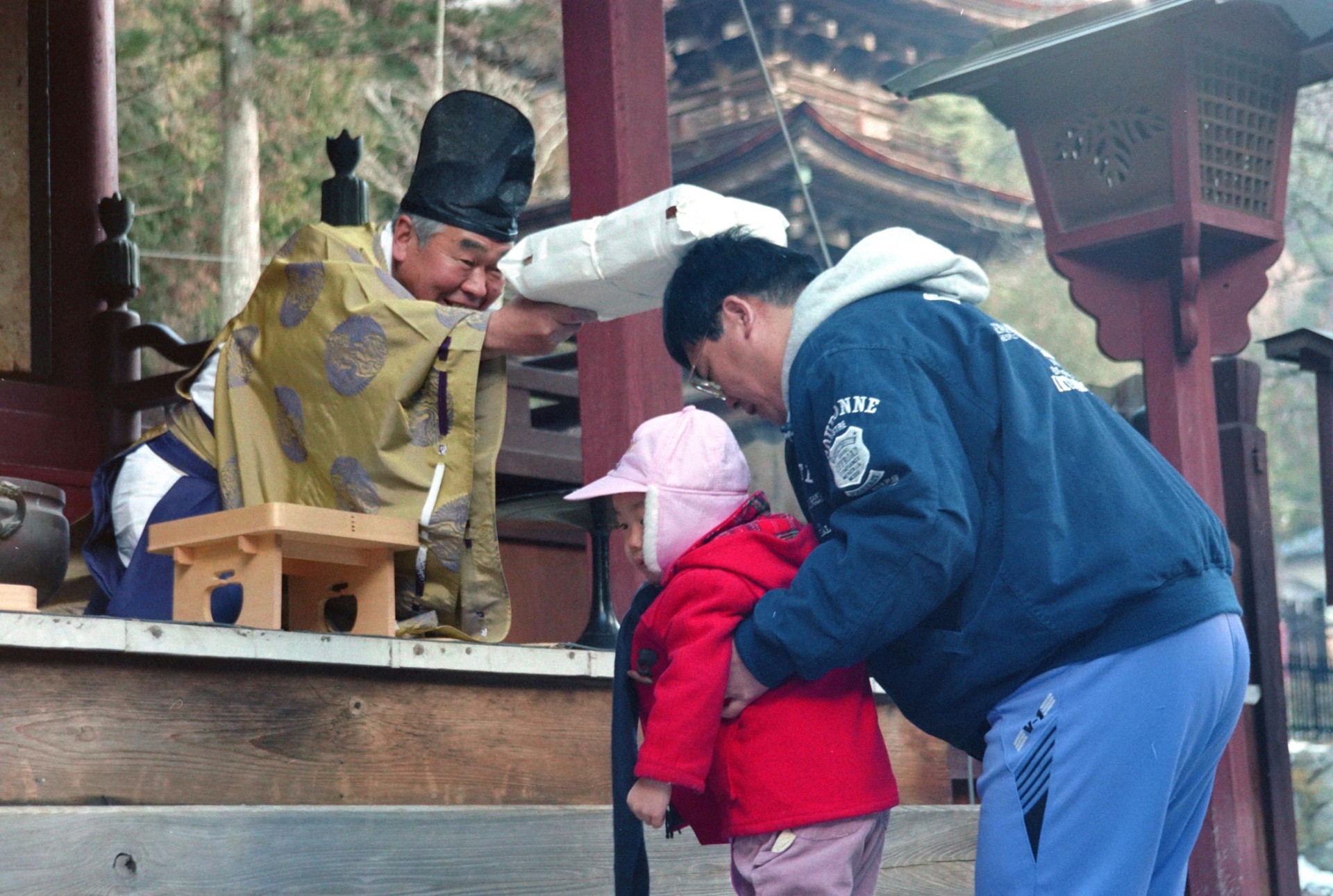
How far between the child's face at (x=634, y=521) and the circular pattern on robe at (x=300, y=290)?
4.26 feet

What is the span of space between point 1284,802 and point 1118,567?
11.6 feet

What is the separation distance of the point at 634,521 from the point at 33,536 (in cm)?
118

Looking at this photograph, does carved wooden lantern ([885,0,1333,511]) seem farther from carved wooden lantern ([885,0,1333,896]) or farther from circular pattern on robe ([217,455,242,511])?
circular pattern on robe ([217,455,242,511])

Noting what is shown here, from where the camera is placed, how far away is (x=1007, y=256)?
1524 cm

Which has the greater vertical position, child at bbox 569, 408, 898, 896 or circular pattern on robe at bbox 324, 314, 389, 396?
circular pattern on robe at bbox 324, 314, 389, 396

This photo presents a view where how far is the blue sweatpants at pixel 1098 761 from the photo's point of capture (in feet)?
6.38

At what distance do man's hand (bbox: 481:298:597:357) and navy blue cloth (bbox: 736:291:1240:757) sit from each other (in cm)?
119

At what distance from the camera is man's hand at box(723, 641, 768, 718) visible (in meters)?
2.21

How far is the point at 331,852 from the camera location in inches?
106

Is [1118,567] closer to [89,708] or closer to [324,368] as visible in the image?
[89,708]

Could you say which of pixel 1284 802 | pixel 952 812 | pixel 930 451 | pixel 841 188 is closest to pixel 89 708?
pixel 930 451

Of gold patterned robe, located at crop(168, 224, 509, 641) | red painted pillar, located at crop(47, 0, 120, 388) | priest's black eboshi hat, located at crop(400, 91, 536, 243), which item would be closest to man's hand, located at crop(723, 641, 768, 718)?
gold patterned robe, located at crop(168, 224, 509, 641)

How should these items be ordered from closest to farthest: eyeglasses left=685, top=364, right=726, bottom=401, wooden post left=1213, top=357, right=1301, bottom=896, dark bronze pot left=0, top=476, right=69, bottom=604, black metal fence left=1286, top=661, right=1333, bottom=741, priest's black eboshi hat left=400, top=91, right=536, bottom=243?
1. eyeglasses left=685, top=364, right=726, bottom=401
2. dark bronze pot left=0, top=476, right=69, bottom=604
3. priest's black eboshi hat left=400, top=91, right=536, bottom=243
4. wooden post left=1213, top=357, right=1301, bottom=896
5. black metal fence left=1286, top=661, right=1333, bottom=741

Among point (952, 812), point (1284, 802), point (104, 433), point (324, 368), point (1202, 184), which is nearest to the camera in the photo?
point (324, 368)
